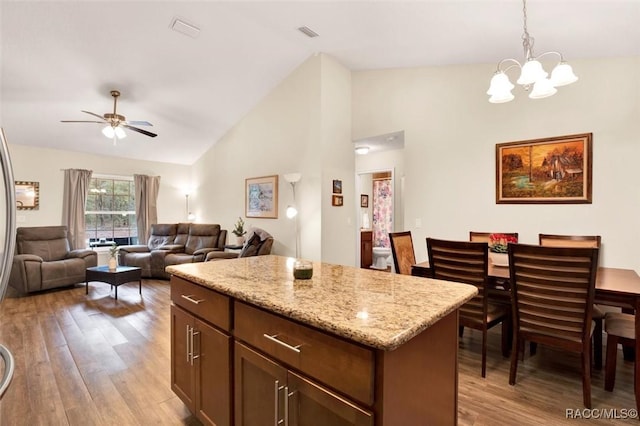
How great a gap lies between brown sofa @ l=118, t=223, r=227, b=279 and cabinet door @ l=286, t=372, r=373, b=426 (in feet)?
15.8

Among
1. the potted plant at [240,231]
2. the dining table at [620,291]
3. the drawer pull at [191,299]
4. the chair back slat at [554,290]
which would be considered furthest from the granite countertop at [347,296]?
the potted plant at [240,231]

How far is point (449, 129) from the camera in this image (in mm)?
3998

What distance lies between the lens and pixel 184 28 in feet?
11.9

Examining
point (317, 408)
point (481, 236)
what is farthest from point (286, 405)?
point (481, 236)

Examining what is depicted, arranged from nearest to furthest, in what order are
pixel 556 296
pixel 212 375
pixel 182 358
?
pixel 212 375 → pixel 182 358 → pixel 556 296

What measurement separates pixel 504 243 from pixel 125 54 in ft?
16.2

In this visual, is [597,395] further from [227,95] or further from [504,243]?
[227,95]

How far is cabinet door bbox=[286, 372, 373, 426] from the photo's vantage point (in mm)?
961

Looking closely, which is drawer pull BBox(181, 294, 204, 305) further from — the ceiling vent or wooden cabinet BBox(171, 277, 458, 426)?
the ceiling vent

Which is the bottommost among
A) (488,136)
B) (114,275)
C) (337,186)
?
(114,275)

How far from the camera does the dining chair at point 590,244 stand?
245 cm

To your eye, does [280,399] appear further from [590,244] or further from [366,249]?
[366,249]

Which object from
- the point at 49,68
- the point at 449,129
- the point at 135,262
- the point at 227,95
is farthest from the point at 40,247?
the point at 449,129

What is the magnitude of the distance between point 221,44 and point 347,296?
12.8 ft
